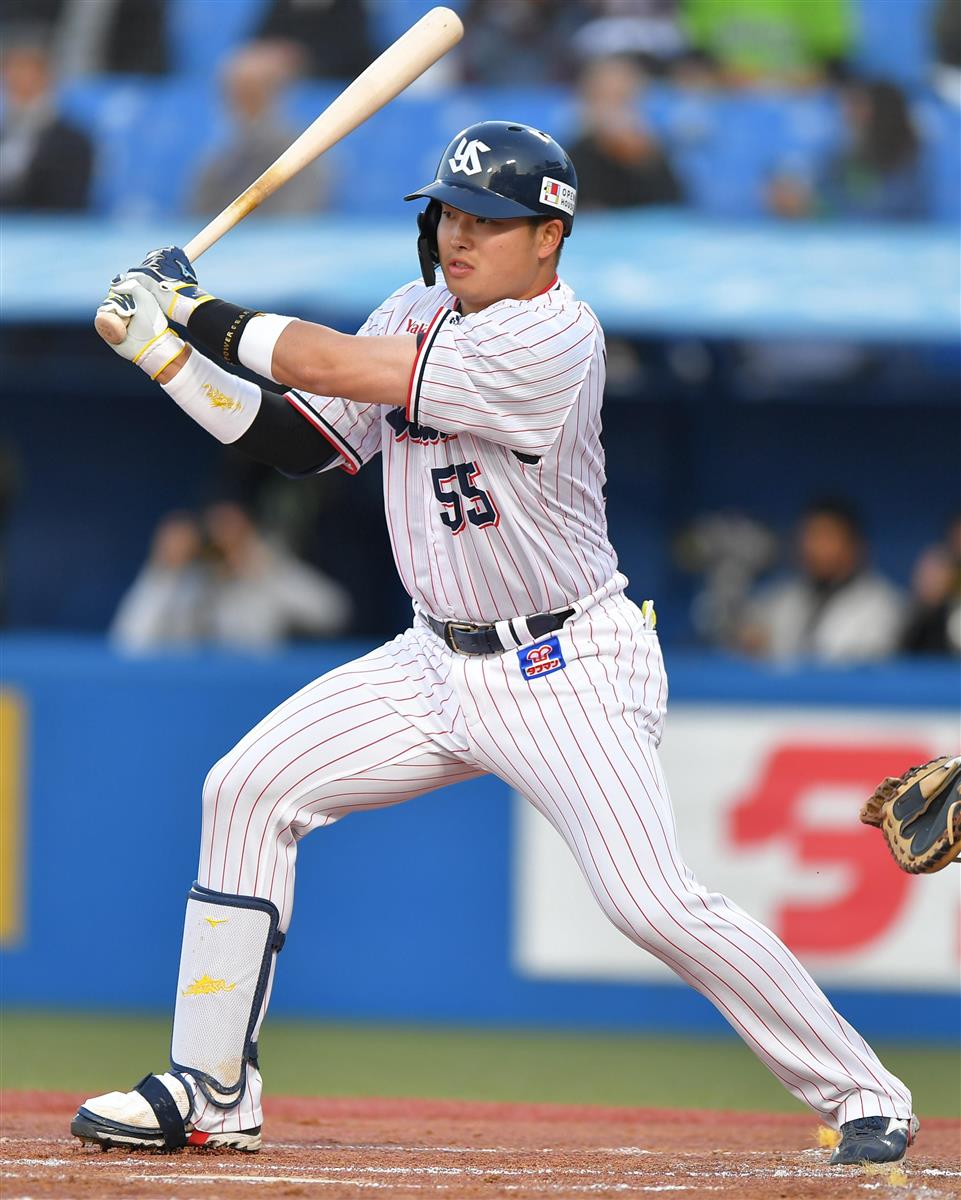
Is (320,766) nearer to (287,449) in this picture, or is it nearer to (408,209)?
(287,449)

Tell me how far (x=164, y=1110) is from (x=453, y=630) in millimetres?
1065

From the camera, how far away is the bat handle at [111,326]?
3.65 metres

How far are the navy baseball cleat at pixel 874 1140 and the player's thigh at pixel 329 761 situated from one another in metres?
1.01

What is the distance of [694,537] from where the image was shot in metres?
8.95

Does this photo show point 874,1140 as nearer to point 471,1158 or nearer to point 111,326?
point 471,1158

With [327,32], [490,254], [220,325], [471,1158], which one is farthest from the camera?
[327,32]

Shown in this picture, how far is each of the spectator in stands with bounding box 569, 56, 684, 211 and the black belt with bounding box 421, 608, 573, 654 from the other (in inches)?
192

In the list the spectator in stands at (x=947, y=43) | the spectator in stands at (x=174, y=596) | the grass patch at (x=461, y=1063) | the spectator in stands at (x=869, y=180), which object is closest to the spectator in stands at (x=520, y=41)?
the spectator in stands at (x=869, y=180)

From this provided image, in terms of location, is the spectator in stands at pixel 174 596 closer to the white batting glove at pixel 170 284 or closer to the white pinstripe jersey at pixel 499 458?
the white pinstripe jersey at pixel 499 458

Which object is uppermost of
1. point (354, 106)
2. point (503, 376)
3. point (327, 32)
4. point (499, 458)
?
point (327, 32)

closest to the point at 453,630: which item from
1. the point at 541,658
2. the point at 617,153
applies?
the point at 541,658

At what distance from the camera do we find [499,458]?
3762mm

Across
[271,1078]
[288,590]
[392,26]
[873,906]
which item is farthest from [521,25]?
[271,1078]

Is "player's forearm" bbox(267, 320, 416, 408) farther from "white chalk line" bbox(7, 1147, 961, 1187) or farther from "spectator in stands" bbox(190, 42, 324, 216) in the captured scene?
"spectator in stands" bbox(190, 42, 324, 216)
